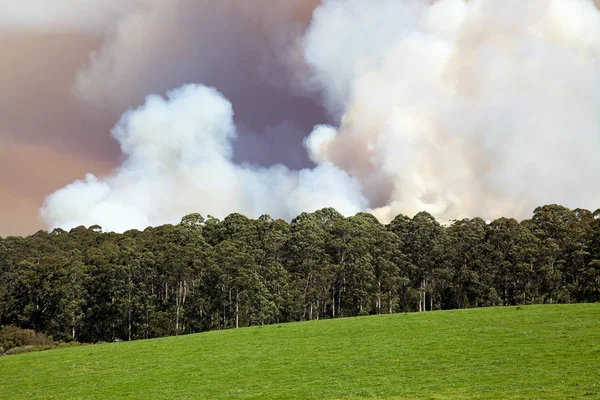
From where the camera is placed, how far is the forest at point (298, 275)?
93.8 m

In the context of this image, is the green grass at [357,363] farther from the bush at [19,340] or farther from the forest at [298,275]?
the forest at [298,275]

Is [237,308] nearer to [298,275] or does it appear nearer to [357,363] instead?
[298,275]

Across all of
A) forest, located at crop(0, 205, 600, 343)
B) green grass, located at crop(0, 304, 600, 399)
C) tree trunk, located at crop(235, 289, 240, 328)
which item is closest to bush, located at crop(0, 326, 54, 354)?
forest, located at crop(0, 205, 600, 343)

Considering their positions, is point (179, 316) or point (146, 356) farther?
point (179, 316)

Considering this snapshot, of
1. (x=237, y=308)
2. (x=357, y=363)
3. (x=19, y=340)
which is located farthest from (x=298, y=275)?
(x=357, y=363)

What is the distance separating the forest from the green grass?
3492cm

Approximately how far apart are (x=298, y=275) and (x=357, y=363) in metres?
66.1

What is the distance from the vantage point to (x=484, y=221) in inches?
4245

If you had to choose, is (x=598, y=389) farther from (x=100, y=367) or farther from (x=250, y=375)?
(x=100, y=367)

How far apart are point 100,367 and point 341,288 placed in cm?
6303

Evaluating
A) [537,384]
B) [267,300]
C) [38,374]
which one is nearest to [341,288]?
[267,300]

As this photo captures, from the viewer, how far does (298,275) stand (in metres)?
104

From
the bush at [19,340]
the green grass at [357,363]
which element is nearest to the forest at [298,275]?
the bush at [19,340]

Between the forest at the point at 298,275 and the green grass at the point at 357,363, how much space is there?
115ft
